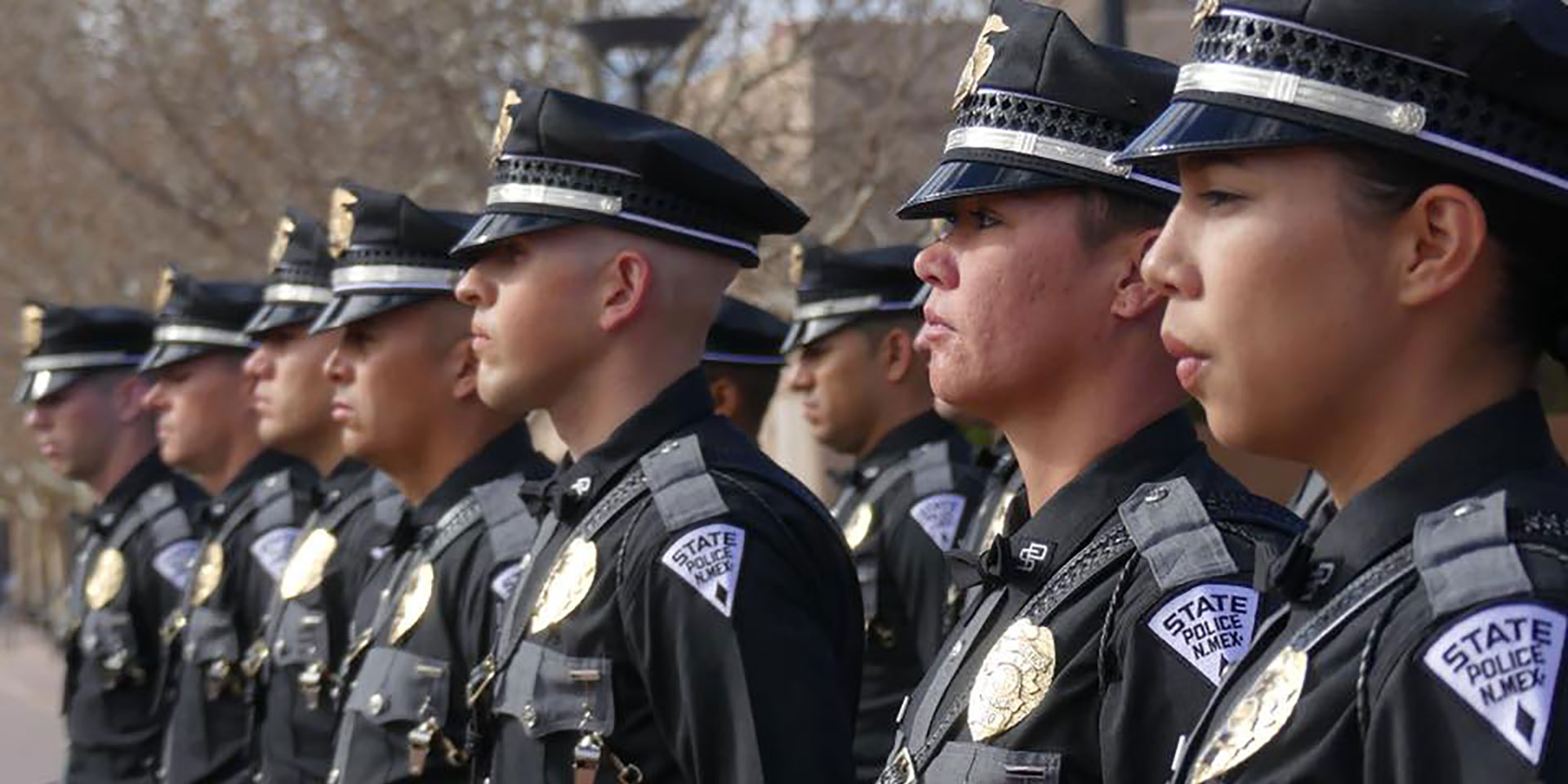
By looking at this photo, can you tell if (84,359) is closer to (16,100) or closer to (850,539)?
(850,539)

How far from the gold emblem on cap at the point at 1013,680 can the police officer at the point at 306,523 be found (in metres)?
3.48

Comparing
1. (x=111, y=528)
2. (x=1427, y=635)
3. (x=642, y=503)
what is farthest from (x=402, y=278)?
(x=1427, y=635)

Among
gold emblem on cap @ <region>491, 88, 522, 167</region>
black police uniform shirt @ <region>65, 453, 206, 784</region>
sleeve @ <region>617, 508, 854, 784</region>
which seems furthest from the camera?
black police uniform shirt @ <region>65, 453, 206, 784</region>

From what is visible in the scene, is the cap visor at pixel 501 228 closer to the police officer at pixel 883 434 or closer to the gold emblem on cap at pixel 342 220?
the gold emblem on cap at pixel 342 220

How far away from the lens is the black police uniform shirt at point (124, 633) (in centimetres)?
905

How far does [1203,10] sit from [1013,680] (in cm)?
110

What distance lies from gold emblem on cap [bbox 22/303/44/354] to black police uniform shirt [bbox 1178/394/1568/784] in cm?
902

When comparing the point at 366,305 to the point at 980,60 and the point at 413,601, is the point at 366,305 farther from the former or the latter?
the point at 980,60

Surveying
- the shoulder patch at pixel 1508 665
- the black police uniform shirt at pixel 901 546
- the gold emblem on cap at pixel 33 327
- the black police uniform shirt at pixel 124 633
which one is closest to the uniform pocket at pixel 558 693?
the shoulder patch at pixel 1508 665

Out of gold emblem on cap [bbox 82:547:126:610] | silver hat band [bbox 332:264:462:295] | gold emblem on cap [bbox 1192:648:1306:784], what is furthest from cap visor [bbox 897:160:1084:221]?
gold emblem on cap [bbox 82:547:126:610]

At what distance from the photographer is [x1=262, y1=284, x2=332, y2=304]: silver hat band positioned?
8.54m

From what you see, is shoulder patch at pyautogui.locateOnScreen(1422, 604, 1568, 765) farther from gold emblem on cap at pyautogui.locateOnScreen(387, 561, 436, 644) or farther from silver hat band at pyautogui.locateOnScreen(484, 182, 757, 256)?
gold emblem on cap at pyautogui.locateOnScreen(387, 561, 436, 644)

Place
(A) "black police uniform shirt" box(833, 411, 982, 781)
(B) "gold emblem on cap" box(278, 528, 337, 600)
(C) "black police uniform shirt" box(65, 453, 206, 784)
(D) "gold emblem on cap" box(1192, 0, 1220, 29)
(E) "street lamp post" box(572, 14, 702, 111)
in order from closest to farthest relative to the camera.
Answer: (D) "gold emblem on cap" box(1192, 0, 1220, 29)
(B) "gold emblem on cap" box(278, 528, 337, 600)
(A) "black police uniform shirt" box(833, 411, 982, 781)
(C) "black police uniform shirt" box(65, 453, 206, 784)
(E) "street lamp post" box(572, 14, 702, 111)

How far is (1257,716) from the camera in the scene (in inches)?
109
